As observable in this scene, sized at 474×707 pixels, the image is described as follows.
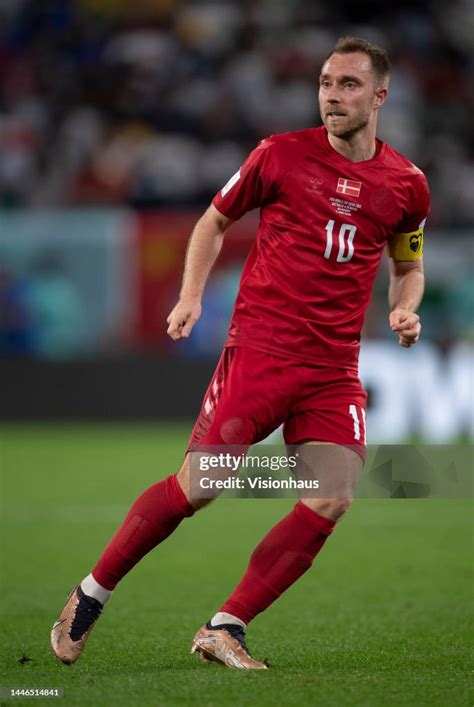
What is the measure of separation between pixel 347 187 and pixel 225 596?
2.29 metres

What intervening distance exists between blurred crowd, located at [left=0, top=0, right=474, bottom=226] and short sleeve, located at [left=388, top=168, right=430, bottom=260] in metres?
9.23

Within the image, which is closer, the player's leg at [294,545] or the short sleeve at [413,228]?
the player's leg at [294,545]

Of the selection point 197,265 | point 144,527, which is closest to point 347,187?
point 197,265

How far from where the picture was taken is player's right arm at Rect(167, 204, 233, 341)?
420 centimetres

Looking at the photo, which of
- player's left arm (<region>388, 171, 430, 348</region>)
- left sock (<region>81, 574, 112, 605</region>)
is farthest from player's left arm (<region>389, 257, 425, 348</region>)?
left sock (<region>81, 574, 112, 605</region>)

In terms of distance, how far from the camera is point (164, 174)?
48.3 feet

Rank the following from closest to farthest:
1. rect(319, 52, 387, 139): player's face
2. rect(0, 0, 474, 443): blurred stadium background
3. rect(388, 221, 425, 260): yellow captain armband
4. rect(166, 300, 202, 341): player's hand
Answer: rect(166, 300, 202, 341): player's hand
rect(319, 52, 387, 139): player's face
rect(388, 221, 425, 260): yellow captain armband
rect(0, 0, 474, 443): blurred stadium background

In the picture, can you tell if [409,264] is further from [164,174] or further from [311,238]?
[164,174]

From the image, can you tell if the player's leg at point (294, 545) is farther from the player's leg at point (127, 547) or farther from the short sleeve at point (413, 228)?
the short sleeve at point (413, 228)

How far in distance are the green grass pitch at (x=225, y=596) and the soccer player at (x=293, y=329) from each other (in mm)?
326

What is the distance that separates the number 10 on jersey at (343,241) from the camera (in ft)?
14.1

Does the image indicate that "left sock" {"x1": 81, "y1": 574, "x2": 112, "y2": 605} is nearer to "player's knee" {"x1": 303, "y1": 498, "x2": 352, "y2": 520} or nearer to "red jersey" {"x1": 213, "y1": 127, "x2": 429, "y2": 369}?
"player's knee" {"x1": 303, "y1": 498, "x2": 352, "y2": 520}

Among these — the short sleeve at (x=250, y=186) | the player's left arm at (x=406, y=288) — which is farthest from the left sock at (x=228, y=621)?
the short sleeve at (x=250, y=186)

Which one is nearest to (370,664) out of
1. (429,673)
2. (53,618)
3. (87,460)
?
(429,673)
